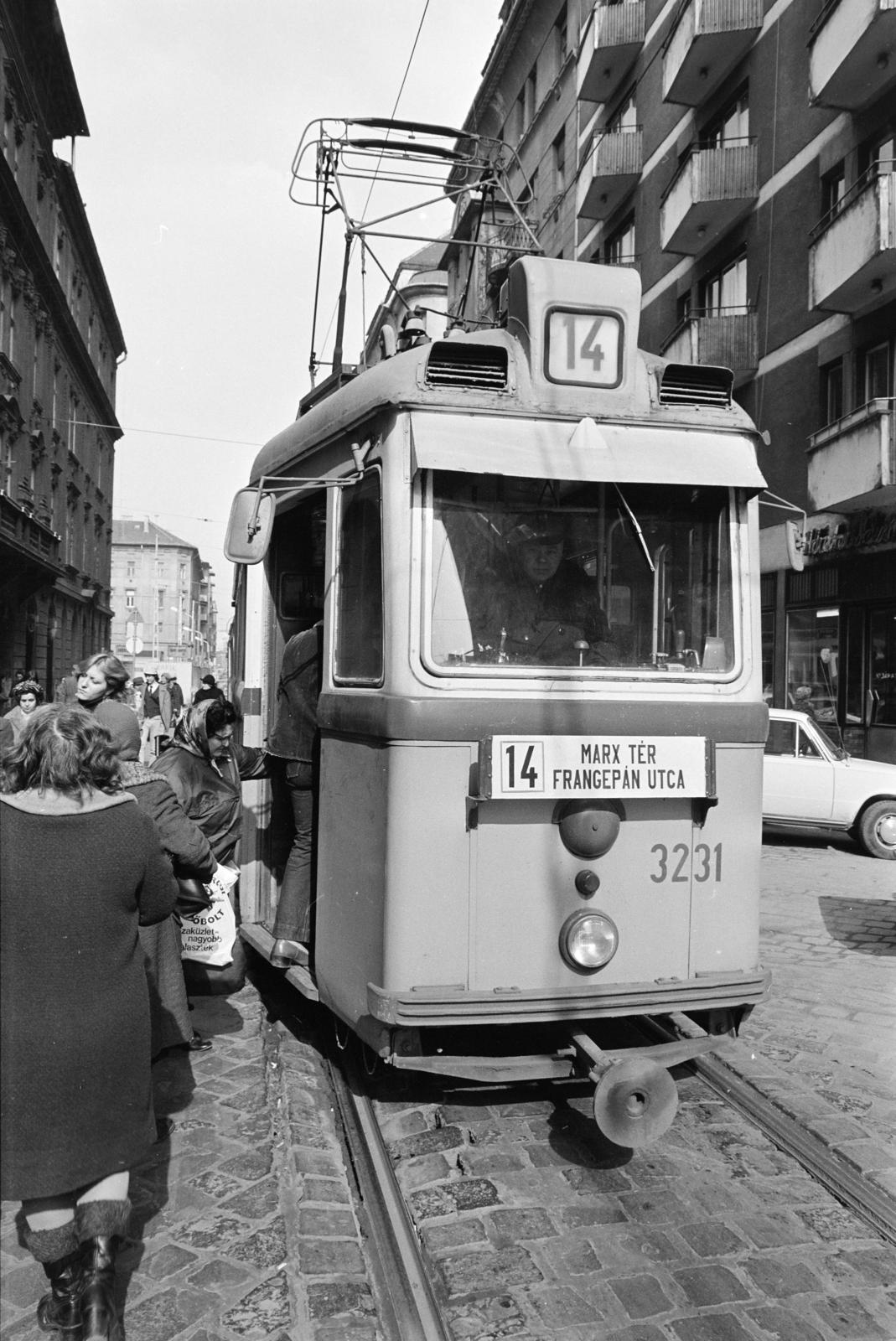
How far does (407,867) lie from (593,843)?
0.69 m

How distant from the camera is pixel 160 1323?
2.95m

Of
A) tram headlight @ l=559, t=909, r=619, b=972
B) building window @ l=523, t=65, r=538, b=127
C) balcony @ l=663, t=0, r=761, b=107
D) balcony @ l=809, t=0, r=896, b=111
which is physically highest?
building window @ l=523, t=65, r=538, b=127

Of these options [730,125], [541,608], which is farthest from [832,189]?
[541,608]

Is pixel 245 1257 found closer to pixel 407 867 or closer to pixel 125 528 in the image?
pixel 407 867

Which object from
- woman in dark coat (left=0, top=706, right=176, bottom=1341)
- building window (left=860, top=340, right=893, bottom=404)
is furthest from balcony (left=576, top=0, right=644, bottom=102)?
woman in dark coat (left=0, top=706, right=176, bottom=1341)

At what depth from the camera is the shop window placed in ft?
58.6

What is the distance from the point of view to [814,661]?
18.5 metres

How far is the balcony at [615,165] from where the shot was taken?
25.1m

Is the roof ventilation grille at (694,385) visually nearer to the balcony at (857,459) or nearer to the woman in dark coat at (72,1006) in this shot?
the woman in dark coat at (72,1006)

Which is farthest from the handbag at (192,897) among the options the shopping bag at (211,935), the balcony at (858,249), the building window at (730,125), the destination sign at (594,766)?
the building window at (730,125)

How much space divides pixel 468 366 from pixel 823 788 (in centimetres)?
927

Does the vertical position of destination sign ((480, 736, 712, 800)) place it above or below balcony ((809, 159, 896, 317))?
below

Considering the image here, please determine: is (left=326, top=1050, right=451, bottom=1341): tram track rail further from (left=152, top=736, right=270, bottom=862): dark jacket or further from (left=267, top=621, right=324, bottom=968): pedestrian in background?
(left=152, top=736, right=270, bottom=862): dark jacket

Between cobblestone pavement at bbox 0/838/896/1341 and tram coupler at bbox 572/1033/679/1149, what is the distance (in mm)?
259
